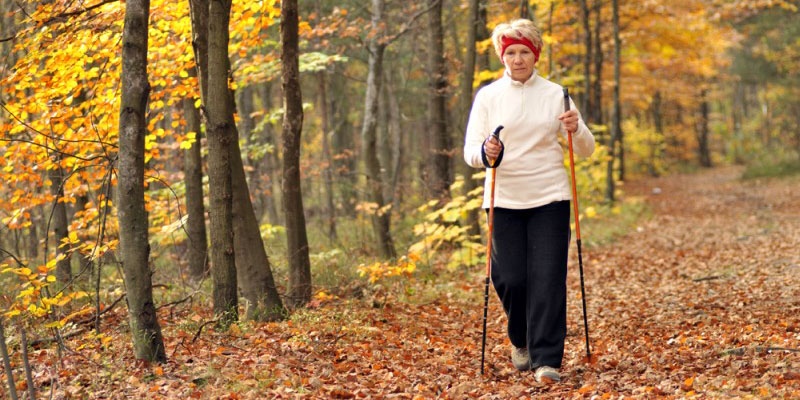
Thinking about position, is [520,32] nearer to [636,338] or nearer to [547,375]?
[547,375]

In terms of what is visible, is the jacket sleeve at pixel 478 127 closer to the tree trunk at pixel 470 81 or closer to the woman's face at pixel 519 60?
the woman's face at pixel 519 60

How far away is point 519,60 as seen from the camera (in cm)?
504

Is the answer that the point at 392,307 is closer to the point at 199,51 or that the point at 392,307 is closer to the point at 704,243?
the point at 199,51

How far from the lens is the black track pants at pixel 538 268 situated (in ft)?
16.5

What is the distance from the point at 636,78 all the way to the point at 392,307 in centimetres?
2075

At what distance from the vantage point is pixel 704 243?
1312 cm

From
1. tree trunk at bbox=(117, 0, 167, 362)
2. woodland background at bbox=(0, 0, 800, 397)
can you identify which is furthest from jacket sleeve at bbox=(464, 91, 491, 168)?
tree trunk at bbox=(117, 0, 167, 362)

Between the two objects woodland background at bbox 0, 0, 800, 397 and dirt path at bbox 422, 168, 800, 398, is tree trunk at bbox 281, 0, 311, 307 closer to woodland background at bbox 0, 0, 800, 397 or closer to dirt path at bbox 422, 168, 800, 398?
woodland background at bbox 0, 0, 800, 397

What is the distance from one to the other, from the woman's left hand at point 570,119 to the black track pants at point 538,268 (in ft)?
1.60

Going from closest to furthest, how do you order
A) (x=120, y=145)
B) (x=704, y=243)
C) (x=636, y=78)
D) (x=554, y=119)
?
1. (x=120, y=145)
2. (x=554, y=119)
3. (x=704, y=243)
4. (x=636, y=78)

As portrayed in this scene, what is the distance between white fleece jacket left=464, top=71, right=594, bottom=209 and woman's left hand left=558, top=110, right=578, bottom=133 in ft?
0.30

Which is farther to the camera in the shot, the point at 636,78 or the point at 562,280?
the point at 636,78

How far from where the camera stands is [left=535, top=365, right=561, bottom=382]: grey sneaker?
494 cm

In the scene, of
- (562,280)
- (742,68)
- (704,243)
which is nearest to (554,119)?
(562,280)
